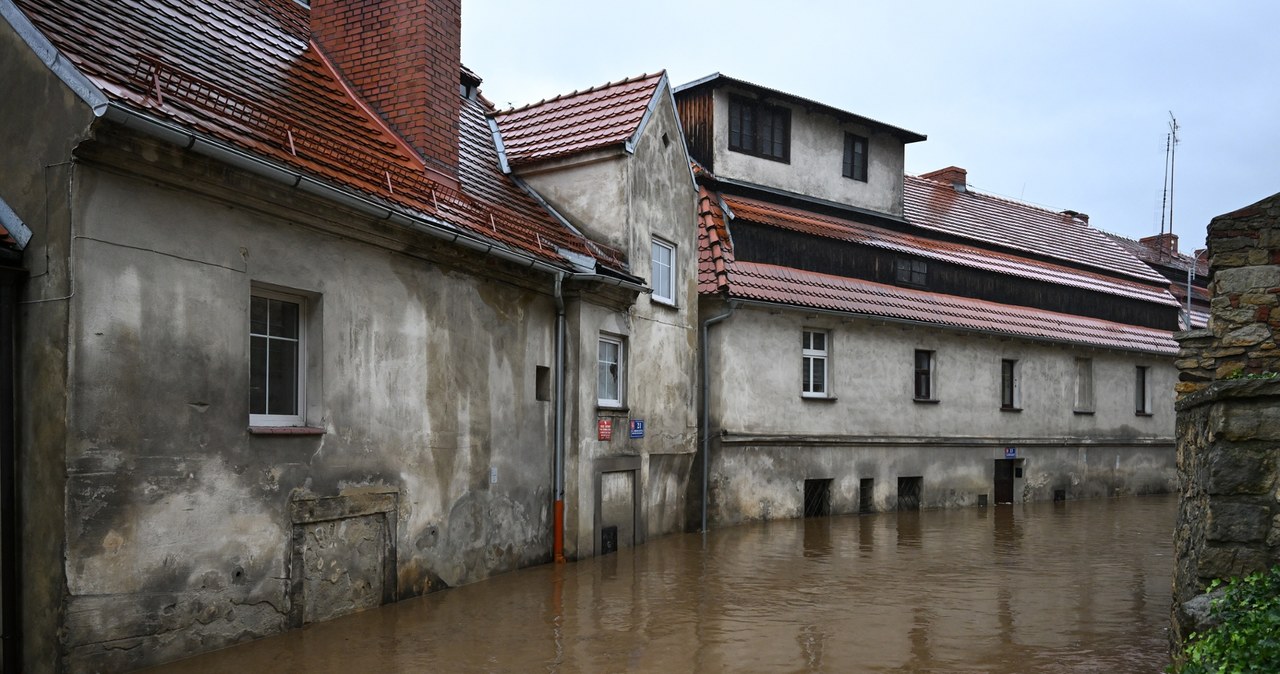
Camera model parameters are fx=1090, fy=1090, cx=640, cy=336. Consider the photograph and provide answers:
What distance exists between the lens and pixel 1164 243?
4275 cm

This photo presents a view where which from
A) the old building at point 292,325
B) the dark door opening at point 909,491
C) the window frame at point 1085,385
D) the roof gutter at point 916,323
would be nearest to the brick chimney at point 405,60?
the old building at point 292,325

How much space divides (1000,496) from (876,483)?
539 centimetres

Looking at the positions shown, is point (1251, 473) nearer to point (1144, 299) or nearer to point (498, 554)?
point (498, 554)

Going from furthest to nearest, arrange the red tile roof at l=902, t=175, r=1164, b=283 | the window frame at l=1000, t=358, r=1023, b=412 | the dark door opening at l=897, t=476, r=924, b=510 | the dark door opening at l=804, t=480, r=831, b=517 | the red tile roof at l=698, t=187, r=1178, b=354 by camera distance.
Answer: the red tile roof at l=902, t=175, r=1164, b=283
the window frame at l=1000, t=358, r=1023, b=412
the dark door opening at l=897, t=476, r=924, b=510
the dark door opening at l=804, t=480, r=831, b=517
the red tile roof at l=698, t=187, r=1178, b=354

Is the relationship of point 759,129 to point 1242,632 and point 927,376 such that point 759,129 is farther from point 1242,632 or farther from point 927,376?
point 1242,632

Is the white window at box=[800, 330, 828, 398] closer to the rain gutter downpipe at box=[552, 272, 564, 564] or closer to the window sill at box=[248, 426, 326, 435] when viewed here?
the rain gutter downpipe at box=[552, 272, 564, 564]

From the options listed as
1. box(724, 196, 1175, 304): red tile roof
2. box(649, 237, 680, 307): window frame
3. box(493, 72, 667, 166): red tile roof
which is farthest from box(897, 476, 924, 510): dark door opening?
box(493, 72, 667, 166): red tile roof

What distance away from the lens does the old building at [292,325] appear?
8.37m

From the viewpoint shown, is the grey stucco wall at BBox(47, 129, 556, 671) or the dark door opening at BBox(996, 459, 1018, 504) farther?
the dark door opening at BBox(996, 459, 1018, 504)

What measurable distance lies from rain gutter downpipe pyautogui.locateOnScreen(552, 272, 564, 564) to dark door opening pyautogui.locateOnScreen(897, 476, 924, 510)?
12.3m

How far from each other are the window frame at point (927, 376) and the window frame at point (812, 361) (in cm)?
315

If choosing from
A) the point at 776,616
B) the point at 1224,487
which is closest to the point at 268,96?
the point at 776,616

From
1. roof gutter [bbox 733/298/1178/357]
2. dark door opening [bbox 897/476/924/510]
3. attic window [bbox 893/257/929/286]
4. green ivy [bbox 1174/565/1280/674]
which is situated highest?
attic window [bbox 893/257/929/286]

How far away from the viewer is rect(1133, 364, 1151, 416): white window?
108 feet
